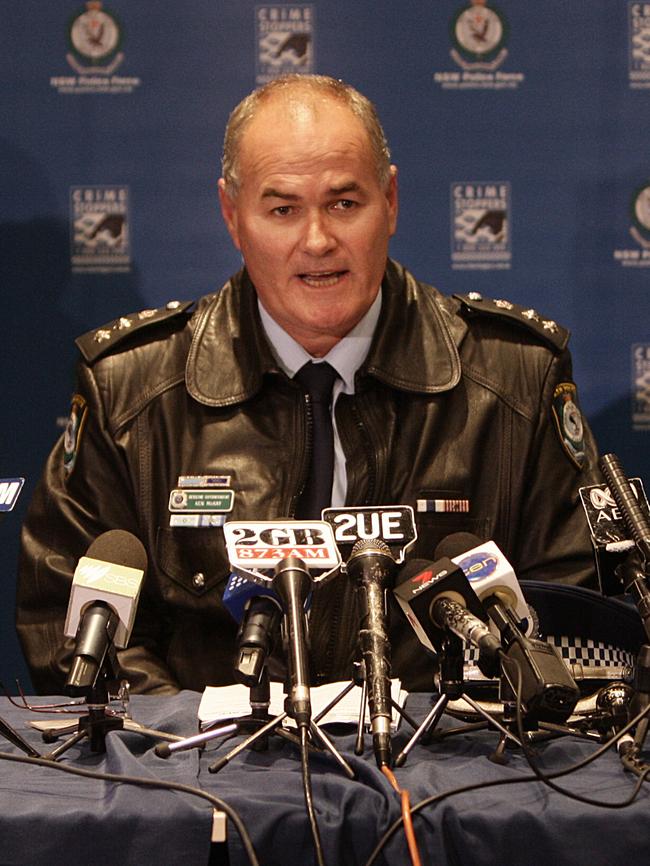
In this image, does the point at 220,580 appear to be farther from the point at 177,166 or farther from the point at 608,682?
the point at 177,166

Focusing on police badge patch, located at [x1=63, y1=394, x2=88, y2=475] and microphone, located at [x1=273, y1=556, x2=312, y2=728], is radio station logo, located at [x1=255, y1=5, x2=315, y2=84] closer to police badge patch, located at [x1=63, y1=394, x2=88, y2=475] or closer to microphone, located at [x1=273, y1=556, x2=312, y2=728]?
police badge patch, located at [x1=63, y1=394, x2=88, y2=475]

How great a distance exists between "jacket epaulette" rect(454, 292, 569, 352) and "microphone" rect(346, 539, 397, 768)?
49.9 inches

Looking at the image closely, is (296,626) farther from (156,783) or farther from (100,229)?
(100,229)

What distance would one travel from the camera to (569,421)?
2.70m

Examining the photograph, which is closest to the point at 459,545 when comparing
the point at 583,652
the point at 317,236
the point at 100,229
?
the point at 583,652

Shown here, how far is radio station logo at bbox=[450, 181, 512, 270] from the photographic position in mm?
3387

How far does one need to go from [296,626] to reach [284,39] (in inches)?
89.2

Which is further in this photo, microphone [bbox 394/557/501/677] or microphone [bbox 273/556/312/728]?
microphone [bbox 394/557/501/677]

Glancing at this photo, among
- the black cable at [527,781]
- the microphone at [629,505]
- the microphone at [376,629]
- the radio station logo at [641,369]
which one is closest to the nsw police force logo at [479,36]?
the radio station logo at [641,369]

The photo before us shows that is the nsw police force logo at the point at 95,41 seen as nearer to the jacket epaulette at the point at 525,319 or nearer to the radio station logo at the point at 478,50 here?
the radio station logo at the point at 478,50

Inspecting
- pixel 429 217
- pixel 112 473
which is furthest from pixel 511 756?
pixel 429 217

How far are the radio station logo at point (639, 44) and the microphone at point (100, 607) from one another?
2.23m

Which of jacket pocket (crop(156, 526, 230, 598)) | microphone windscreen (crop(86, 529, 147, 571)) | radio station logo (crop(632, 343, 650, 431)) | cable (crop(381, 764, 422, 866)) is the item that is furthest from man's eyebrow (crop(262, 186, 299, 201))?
cable (crop(381, 764, 422, 866))

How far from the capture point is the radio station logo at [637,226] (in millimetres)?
3371
